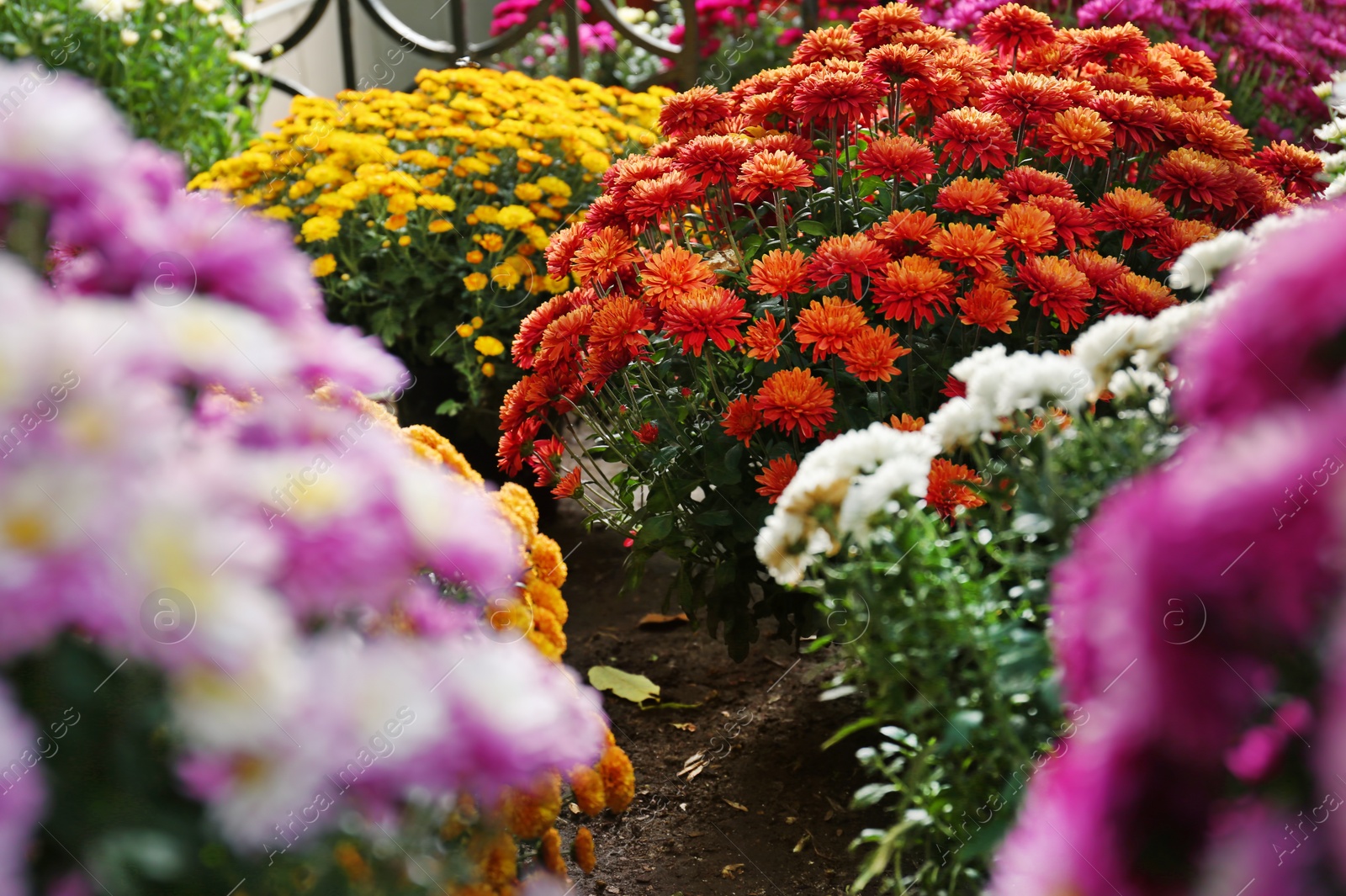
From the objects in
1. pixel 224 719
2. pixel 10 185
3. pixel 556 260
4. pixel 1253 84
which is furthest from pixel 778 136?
pixel 1253 84

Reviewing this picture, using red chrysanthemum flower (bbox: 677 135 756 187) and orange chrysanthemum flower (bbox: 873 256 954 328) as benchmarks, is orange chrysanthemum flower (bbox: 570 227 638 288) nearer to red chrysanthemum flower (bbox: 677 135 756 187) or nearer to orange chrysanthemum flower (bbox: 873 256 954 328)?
red chrysanthemum flower (bbox: 677 135 756 187)

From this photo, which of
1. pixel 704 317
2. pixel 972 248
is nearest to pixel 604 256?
pixel 704 317

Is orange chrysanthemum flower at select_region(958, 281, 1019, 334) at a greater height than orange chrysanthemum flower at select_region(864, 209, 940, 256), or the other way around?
orange chrysanthemum flower at select_region(864, 209, 940, 256)

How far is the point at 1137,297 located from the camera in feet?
6.75

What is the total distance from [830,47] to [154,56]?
11.7ft

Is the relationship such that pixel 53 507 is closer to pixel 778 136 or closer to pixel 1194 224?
pixel 778 136

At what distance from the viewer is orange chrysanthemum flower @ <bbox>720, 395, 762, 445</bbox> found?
214 centimetres

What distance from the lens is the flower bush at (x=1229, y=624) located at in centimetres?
60

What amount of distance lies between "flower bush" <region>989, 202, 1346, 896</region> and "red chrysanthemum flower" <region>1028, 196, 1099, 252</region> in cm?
153

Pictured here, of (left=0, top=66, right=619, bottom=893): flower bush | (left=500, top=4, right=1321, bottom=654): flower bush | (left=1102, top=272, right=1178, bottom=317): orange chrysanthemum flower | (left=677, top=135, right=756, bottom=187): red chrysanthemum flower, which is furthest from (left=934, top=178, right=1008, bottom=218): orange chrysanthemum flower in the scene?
(left=0, top=66, right=619, bottom=893): flower bush

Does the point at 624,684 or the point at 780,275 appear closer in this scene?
the point at 780,275

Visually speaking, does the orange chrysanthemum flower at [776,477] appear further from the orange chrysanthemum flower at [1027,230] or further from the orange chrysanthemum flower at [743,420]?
the orange chrysanthemum flower at [1027,230]

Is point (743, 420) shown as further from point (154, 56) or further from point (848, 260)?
point (154, 56)

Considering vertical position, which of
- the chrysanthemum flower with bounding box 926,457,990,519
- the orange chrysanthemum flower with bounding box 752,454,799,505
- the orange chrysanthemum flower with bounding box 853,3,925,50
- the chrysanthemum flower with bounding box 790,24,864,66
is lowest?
the orange chrysanthemum flower with bounding box 752,454,799,505
